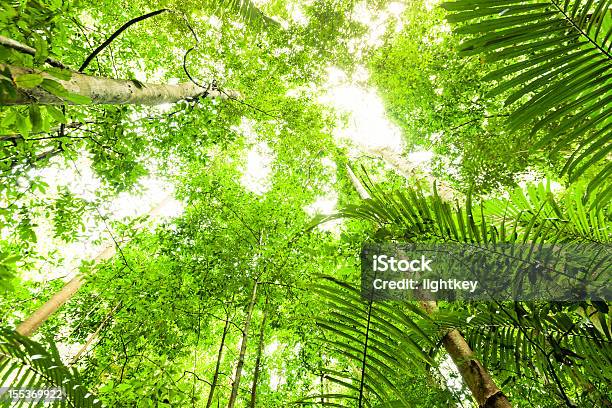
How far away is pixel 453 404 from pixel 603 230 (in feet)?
7.88

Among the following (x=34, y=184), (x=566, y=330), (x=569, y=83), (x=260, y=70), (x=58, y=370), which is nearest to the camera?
(x=569, y=83)

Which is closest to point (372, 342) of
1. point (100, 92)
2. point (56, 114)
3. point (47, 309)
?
point (56, 114)

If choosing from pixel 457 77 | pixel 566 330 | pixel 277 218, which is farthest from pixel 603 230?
pixel 457 77

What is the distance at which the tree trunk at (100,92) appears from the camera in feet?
4.02

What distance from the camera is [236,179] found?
4.98 m

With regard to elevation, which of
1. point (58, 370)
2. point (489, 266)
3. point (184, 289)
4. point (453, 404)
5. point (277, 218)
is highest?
point (277, 218)

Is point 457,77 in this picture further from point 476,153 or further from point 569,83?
point 569,83

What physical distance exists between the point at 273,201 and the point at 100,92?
242 centimetres

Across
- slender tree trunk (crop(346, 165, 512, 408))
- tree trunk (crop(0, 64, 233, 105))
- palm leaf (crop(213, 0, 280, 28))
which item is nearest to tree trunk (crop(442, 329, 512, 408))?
slender tree trunk (crop(346, 165, 512, 408))

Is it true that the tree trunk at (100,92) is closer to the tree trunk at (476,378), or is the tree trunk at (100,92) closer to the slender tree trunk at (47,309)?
the tree trunk at (476,378)

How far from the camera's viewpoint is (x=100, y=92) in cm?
209

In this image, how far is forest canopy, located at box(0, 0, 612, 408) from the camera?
4.60 feet

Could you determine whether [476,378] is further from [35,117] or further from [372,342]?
[35,117]

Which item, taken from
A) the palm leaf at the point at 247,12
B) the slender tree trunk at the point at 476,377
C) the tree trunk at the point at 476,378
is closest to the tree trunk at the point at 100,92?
the palm leaf at the point at 247,12
